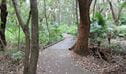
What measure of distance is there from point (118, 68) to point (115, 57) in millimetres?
2296

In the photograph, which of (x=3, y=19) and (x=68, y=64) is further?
(x=3, y=19)

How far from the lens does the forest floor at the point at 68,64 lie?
952cm

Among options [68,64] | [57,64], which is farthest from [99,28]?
[57,64]

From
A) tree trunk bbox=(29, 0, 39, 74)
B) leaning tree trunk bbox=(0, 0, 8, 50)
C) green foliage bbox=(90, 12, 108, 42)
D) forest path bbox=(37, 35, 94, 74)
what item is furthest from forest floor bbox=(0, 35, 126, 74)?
tree trunk bbox=(29, 0, 39, 74)

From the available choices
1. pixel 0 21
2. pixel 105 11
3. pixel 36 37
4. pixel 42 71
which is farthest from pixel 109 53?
pixel 105 11

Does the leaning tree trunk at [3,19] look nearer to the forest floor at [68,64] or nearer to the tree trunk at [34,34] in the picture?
the forest floor at [68,64]

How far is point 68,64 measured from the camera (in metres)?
10.4

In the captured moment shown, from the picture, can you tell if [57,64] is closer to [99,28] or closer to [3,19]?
[99,28]

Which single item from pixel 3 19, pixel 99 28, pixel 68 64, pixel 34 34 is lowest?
pixel 68 64

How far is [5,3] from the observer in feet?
44.7

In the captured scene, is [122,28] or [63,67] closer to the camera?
[63,67]

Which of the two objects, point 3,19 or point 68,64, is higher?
point 3,19

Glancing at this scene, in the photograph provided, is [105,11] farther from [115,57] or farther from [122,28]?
[115,57]

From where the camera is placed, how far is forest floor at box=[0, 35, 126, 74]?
9.52 metres
